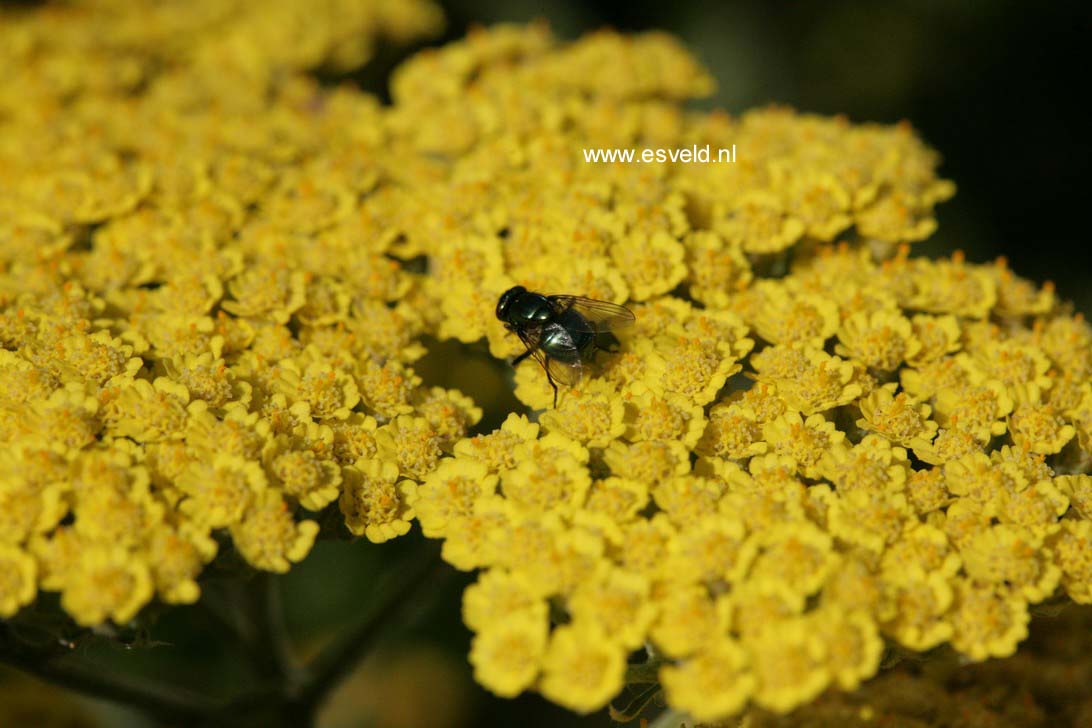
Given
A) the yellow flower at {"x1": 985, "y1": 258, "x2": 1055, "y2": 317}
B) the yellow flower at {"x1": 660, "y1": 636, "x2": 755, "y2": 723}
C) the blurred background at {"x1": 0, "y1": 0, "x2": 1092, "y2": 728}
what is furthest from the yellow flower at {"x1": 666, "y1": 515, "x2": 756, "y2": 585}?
the blurred background at {"x1": 0, "y1": 0, "x2": 1092, "y2": 728}

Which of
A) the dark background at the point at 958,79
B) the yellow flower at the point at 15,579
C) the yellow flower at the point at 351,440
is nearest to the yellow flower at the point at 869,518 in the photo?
the yellow flower at the point at 351,440

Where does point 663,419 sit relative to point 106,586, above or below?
above

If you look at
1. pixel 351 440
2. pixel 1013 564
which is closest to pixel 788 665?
pixel 1013 564

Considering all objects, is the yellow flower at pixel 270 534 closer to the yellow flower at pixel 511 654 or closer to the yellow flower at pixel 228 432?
the yellow flower at pixel 228 432

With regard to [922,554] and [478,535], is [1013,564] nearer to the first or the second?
[922,554]

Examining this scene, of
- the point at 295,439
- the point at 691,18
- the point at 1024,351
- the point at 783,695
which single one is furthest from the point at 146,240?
the point at 691,18

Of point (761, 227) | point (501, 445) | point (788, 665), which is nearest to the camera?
point (788, 665)

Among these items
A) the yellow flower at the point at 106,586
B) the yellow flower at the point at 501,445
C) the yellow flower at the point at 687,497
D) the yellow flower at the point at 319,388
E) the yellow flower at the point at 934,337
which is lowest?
the yellow flower at the point at 106,586
